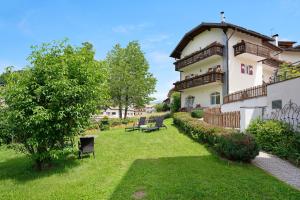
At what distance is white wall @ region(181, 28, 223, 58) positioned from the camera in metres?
27.3

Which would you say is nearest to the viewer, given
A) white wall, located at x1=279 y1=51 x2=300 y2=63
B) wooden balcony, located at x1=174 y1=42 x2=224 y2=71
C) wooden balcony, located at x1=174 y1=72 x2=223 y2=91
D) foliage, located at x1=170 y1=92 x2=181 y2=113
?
wooden balcony, located at x1=174 y1=72 x2=223 y2=91

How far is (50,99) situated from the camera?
8.87 meters

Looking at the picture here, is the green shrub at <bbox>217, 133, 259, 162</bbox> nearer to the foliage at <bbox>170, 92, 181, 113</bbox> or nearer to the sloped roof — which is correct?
the sloped roof

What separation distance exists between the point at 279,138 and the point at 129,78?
28488 mm

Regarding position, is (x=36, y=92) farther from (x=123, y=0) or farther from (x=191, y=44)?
(x=191, y=44)

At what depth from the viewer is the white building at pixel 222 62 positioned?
→ 84.0 ft

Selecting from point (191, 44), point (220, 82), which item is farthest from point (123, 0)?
point (191, 44)

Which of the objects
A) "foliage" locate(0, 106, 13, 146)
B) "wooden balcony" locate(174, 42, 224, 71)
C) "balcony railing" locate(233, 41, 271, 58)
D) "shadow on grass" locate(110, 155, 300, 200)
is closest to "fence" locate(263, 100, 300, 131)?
"shadow on grass" locate(110, 155, 300, 200)

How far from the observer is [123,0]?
12.0m

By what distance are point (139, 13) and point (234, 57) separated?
1591 centimetres

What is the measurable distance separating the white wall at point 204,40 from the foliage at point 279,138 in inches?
675

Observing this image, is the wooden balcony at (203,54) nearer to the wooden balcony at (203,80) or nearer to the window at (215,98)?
the wooden balcony at (203,80)

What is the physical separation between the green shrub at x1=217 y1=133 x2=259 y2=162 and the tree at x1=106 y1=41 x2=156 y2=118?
2869 cm

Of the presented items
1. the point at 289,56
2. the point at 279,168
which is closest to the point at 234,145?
the point at 279,168
